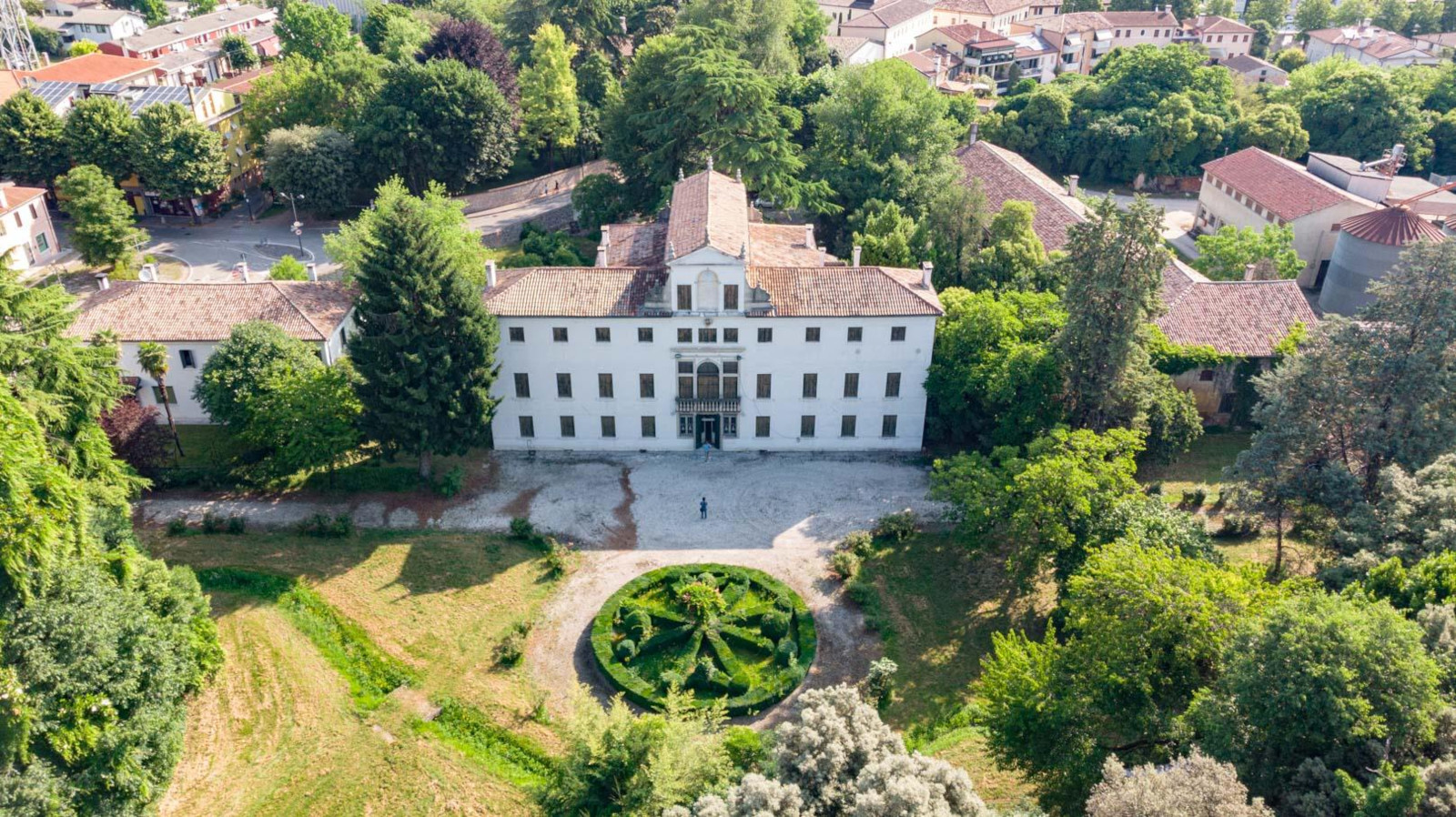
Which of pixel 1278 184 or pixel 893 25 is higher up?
pixel 893 25

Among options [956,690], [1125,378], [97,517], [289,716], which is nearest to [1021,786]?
[956,690]

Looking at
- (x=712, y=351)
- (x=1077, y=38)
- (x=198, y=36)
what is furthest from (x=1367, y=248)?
(x=198, y=36)

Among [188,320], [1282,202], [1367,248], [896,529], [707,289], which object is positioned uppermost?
[707,289]

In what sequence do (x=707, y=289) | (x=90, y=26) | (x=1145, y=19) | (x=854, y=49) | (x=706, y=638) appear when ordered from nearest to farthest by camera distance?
(x=706, y=638) < (x=707, y=289) < (x=854, y=49) < (x=90, y=26) < (x=1145, y=19)

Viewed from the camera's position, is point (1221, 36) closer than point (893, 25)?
No

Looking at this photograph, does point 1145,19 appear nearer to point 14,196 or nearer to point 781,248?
point 781,248

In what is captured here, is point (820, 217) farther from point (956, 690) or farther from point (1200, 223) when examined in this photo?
point (956, 690)

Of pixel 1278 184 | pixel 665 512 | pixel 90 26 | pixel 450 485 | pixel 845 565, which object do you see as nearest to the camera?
pixel 845 565

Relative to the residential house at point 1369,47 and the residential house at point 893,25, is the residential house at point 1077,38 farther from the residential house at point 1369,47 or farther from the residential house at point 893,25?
the residential house at point 1369,47
